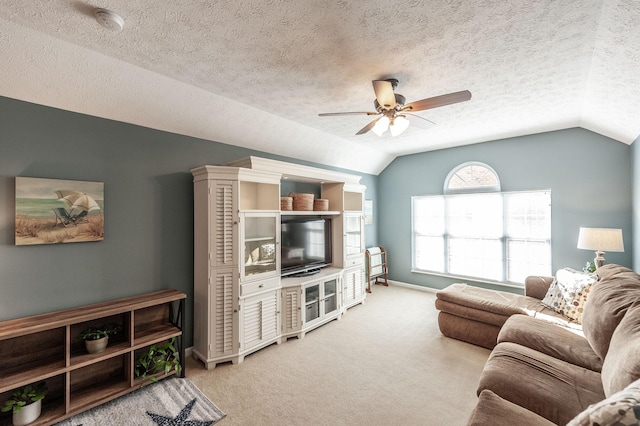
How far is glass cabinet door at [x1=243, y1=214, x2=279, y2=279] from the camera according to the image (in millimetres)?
3027

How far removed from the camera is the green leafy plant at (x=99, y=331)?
7.35 ft

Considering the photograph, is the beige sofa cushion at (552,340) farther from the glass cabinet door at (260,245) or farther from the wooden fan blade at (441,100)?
the glass cabinet door at (260,245)

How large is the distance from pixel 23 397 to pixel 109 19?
8.72 feet

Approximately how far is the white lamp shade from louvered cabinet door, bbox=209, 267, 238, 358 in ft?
13.5

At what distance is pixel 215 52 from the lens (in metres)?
2.03

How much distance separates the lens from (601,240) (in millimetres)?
3082

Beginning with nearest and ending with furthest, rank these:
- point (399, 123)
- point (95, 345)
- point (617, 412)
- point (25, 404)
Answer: point (617, 412) → point (25, 404) → point (95, 345) → point (399, 123)

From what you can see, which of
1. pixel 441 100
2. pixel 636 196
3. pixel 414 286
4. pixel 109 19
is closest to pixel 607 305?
pixel 441 100

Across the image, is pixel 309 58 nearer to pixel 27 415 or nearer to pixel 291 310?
pixel 291 310

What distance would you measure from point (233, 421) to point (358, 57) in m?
2.98

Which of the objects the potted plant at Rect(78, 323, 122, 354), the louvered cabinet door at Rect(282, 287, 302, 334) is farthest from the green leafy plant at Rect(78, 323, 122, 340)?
the louvered cabinet door at Rect(282, 287, 302, 334)

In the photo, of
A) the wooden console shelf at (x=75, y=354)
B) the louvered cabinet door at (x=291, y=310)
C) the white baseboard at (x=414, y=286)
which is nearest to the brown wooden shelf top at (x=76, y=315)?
the wooden console shelf at (x=75, y=354)

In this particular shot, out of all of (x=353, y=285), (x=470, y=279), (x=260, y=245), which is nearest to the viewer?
(x=260, y=245)

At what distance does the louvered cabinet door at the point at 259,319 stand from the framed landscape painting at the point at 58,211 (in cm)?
156
